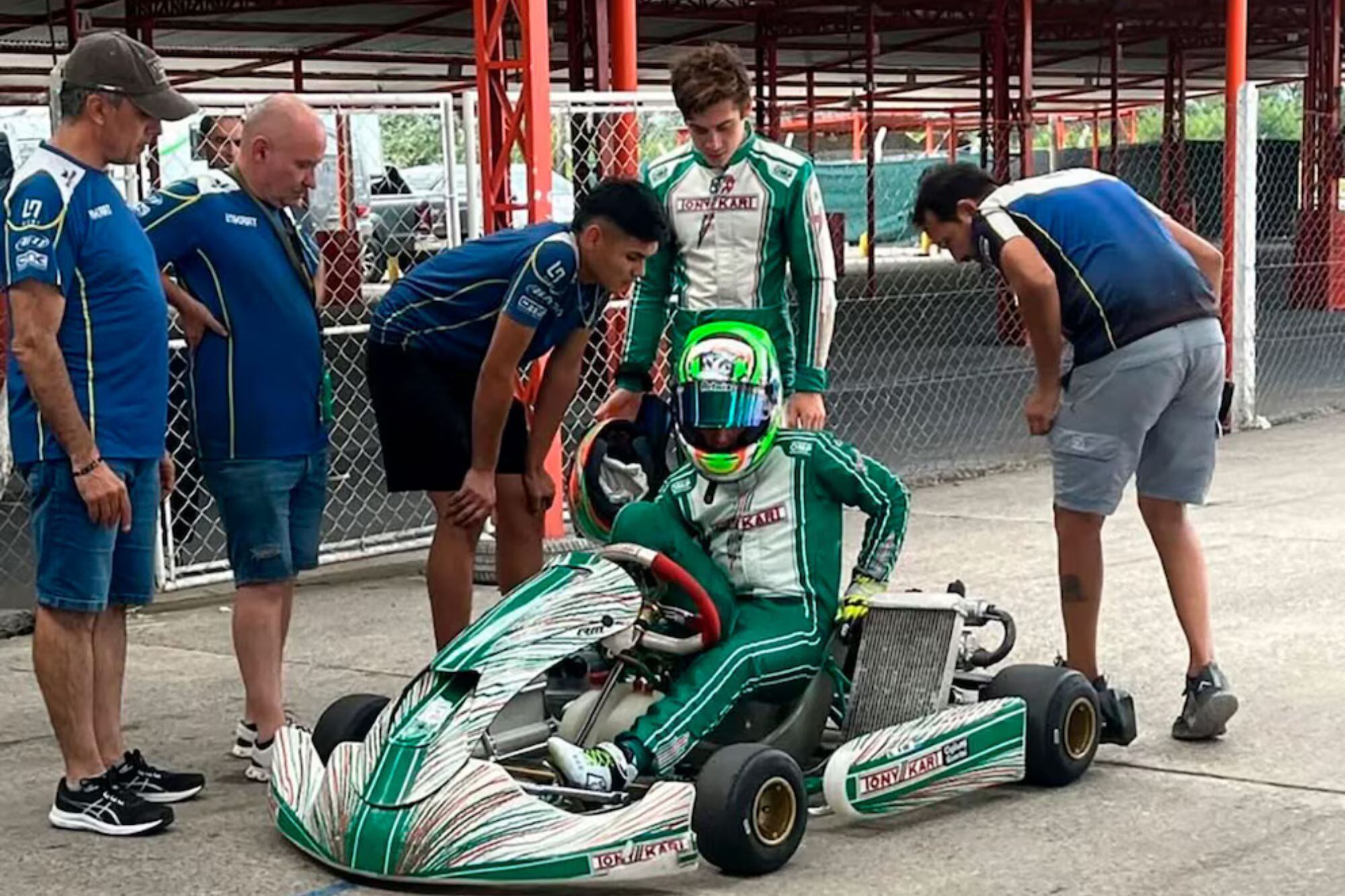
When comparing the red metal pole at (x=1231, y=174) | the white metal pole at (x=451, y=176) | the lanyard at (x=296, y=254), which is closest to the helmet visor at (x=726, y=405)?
the lanyard at (x=296, y=254)

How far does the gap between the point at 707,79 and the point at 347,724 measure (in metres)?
2.12

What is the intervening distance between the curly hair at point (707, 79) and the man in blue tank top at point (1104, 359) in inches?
27.8

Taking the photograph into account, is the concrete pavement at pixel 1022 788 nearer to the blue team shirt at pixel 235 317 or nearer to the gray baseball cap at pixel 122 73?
the blue team shirt at pixel 235 317

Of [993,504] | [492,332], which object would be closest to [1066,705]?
[492,332]

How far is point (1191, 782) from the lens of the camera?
512 centimetres

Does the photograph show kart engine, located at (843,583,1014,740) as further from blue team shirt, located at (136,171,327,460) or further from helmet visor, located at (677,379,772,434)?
blue team shirt, located at (136,171,327,460)

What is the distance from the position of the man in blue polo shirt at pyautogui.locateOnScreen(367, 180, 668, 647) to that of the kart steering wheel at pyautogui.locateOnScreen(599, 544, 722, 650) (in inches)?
27.2

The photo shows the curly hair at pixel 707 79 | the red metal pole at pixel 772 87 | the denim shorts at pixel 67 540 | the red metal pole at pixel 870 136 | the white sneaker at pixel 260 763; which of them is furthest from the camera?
the red metal pole at pixel 772 87

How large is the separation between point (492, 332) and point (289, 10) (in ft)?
66.8

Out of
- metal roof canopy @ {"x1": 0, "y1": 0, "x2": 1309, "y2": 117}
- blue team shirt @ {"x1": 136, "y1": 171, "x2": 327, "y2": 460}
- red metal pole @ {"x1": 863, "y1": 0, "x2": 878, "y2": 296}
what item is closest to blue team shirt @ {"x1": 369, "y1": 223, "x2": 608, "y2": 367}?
blue team shirt @ {"x1": 136, "y1": 171, "x2": 327, "y2": 460}

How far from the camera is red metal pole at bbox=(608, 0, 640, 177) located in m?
9.34

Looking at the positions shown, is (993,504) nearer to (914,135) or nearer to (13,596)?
(13,596)

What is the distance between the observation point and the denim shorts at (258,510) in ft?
17.6

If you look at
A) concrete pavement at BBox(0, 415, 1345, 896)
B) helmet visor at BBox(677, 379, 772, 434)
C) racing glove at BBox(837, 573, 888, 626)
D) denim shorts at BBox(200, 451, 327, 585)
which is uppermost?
helmet visor at BBox(677, 379, 772, 434)
